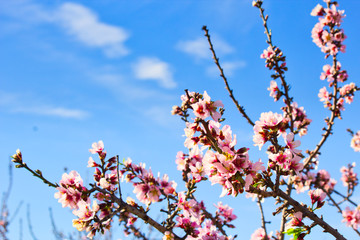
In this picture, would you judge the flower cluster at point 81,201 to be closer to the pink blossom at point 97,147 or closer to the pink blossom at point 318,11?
the pink blossom at point 97,147

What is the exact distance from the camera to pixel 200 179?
343 centimetres

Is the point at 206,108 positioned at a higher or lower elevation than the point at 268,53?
lower

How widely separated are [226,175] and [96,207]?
1388 mm

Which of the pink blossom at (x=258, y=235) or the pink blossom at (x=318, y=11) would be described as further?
the pink blossom at (x=318, y=11)

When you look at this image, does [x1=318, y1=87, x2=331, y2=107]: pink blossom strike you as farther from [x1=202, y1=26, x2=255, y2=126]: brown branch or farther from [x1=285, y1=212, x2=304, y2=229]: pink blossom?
[x1=285, y1=212, x2=304, y2=229]: pink blossom

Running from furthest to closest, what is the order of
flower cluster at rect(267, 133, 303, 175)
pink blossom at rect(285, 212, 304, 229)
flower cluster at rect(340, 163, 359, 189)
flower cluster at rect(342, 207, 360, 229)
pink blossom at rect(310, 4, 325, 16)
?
flower cluster at rect(340, 163, 359, 189), flower cluster at rect(342, 207, 360, 229), pink blossom at rect(310, 4, 325, 16), pink blossom at rect(285, 212, 304, 229), flower cluster at rect(267, 133, 303, 175)

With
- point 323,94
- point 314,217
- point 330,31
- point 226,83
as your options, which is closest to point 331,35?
point 330,31

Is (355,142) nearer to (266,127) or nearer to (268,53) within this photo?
(268,53)

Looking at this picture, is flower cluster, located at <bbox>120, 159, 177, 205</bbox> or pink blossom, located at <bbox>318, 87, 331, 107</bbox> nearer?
flower cluster, located at <bbox>120, 159, 177, 205</bbox>

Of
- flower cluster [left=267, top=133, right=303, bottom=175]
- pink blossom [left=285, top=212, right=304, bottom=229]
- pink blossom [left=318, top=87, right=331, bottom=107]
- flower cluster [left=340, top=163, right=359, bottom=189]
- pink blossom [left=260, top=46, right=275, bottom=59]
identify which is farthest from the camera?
flower cluster [left=340, top=163, right=359, bottom=189]

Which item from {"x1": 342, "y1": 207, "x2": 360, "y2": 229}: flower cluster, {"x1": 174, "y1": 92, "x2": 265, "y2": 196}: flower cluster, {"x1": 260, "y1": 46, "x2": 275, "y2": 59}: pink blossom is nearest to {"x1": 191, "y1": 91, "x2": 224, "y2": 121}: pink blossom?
{"x1": 174, "y1": 92, "x2": 265, "y2": 196}: flower cluster

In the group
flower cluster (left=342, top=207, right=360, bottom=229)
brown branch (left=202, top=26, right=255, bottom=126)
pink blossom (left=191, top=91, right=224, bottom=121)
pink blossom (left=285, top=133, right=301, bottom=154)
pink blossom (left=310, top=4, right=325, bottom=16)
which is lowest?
pink blossom (left=285, top=133, right=301, bottom=154)

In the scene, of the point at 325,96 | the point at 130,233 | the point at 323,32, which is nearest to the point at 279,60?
the point at 323,32

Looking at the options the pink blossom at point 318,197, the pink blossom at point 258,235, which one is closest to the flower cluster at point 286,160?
the pink blossom at point 318,197
